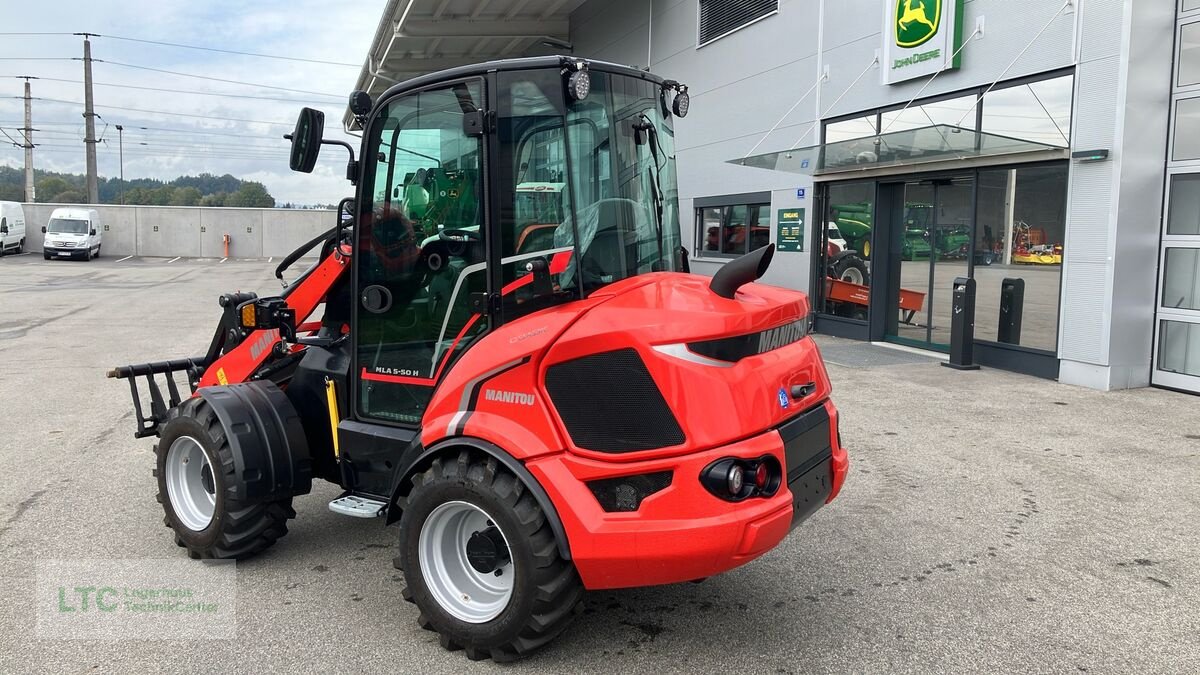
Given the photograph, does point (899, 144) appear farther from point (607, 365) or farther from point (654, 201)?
point (607, 365)

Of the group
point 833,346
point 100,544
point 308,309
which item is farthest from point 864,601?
point 833,346

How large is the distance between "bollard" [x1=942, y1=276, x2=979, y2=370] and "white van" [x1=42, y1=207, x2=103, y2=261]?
35.2 metres

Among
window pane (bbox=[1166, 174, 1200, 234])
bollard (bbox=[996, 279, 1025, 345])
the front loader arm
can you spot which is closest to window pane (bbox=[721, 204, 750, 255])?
bollard (bbox=[996, 279, 1025, 345])

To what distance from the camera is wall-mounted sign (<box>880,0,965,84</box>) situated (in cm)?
1069

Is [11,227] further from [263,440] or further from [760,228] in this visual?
[263,440]

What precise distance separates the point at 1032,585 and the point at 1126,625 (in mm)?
485

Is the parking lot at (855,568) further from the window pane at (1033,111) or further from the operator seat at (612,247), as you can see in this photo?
the window pane at (1033,111)

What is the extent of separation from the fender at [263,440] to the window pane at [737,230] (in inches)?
486

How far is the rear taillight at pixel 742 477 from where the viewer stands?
2.97 m

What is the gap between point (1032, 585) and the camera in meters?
4.24

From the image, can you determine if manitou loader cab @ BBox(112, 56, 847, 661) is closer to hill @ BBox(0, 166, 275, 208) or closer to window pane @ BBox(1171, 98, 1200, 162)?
window pane @ BBox(1171, 98, 1200, 162)

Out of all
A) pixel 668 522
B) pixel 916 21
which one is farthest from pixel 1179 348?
pixel 668 522

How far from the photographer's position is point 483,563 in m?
3.41

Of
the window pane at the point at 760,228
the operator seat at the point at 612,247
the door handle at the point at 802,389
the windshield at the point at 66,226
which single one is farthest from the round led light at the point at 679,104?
the windshield at the point at 66,226
